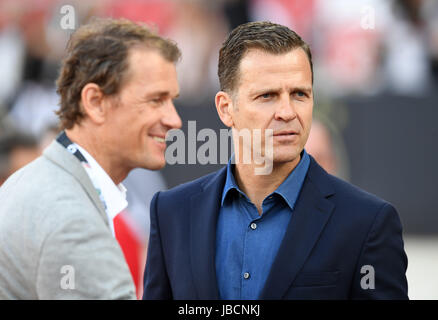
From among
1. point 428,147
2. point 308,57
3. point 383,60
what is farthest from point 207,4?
point 308,57

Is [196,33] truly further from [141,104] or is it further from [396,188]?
[141,104]

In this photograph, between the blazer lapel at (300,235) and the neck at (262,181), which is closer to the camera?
the blazer lapel at (300,235)

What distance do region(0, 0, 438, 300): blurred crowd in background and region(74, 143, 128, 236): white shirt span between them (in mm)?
4762

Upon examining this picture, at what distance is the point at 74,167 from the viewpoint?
2395 mm

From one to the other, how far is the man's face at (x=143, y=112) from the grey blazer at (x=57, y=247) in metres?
0.38

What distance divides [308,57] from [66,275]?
1260mm

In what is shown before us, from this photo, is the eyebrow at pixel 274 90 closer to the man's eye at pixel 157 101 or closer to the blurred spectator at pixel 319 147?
the man's eye at pixel 157 101

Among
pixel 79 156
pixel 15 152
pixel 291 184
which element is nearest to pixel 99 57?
pixel 79 156

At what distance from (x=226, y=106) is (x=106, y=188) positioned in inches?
25.7

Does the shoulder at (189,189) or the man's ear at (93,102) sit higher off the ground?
the man's ear at (93,102)

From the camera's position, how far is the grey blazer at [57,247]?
217cm

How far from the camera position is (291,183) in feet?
8.79

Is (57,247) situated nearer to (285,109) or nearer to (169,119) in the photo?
(169,119)

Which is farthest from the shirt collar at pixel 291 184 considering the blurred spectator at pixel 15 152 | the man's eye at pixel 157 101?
the blurred spectator at pixel 15 152
